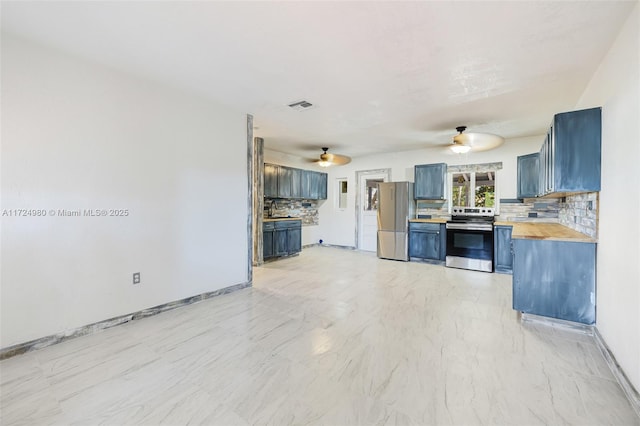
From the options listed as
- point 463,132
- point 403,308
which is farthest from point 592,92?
point 403,308

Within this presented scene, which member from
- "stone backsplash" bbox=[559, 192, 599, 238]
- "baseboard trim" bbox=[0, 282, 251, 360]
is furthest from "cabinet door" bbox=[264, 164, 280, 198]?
"stone backsplash" bbox=[559, 192, 599, 238]

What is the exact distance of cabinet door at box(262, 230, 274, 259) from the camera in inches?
223

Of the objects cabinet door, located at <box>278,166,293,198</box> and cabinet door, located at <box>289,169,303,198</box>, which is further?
cabinet door, located at <box>289,169,303,198</box>

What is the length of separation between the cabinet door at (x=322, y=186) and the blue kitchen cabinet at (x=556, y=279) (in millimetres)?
5168

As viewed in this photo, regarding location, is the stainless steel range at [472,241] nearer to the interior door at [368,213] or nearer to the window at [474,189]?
the window at [474,189]

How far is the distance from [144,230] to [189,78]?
1664 millimetres

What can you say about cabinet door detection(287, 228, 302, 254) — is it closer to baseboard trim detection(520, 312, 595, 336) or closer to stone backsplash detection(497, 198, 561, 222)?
stone backsplash detection(497, 198, 561, 222)

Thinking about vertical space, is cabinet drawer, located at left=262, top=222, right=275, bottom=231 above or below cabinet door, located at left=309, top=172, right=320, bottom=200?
below

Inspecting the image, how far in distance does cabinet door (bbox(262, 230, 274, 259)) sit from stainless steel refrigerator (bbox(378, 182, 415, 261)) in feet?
7.90

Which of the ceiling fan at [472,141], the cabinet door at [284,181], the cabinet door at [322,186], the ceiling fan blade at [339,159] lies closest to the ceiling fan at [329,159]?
the ceiling fan blade at [339,159]

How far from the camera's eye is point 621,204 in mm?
1935

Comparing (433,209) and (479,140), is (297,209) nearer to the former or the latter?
(433,209)

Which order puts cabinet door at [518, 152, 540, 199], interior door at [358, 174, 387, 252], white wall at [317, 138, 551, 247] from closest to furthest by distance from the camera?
1. cabinet door at [518, 152, 540, 199]
2. white wall at [317, 138, 551, 247]
3. interior door at [358, 174, 387, 252]

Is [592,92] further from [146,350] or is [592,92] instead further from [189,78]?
[146,350]
